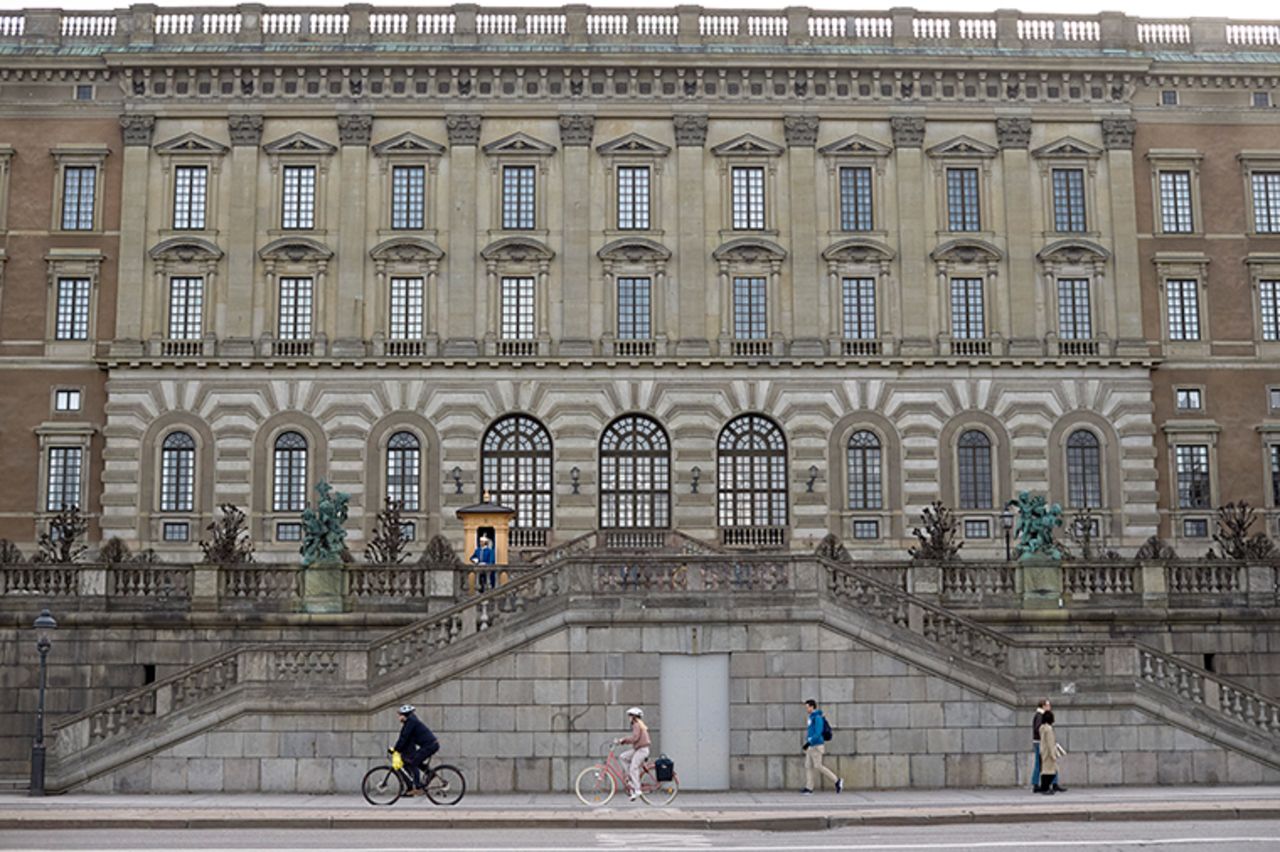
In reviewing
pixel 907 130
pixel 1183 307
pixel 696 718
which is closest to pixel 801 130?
→ pixel 907 130

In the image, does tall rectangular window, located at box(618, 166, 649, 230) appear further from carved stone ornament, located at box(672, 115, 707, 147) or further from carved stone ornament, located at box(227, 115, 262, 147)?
carved stone ornament, located at box(227, 115, 262, 147)

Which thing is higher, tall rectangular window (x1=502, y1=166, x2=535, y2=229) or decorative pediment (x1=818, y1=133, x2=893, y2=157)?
decorative pediment (x1=818, y1=133, x2=893, y2=157)

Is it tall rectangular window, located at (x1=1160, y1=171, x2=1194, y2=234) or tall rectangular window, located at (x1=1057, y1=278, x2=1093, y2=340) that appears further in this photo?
tall rectangular window, located at (x1=1160, y1=171, x2=1194, y2=234)

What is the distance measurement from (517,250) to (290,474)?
11.4m

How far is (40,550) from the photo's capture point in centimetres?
5756

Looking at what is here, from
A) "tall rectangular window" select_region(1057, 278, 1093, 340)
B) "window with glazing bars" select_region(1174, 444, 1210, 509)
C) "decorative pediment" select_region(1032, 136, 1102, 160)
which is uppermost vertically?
"decorative pediment" select_region(1032, 136, 1102, 160)

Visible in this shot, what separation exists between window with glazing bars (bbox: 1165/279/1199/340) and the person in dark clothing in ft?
133

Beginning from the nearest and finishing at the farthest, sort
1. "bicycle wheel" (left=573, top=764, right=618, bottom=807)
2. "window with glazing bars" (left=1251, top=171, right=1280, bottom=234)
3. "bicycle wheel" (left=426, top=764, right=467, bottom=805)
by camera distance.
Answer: "bicycle wheel" (left=426, top=764, right=467, bottom=805)
"bicycle wheel" (left=573, top=764, right=618, bottom=807)
"window with glazing bars" (left=1251, top=171, right=1280, bottom=234)

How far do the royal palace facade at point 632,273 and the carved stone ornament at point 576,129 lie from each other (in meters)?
0.15

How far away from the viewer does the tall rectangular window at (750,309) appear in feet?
202

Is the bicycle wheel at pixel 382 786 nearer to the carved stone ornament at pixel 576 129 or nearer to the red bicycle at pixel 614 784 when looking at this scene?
the red bicycle at pixel 614 784

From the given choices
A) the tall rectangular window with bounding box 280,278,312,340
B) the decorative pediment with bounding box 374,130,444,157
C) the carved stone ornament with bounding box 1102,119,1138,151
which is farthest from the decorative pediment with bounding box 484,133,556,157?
the carved stone ornament with bounding box 1102,119,1138,151

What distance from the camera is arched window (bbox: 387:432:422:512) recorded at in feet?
196

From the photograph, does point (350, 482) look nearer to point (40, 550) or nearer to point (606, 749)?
point (40, 550)
